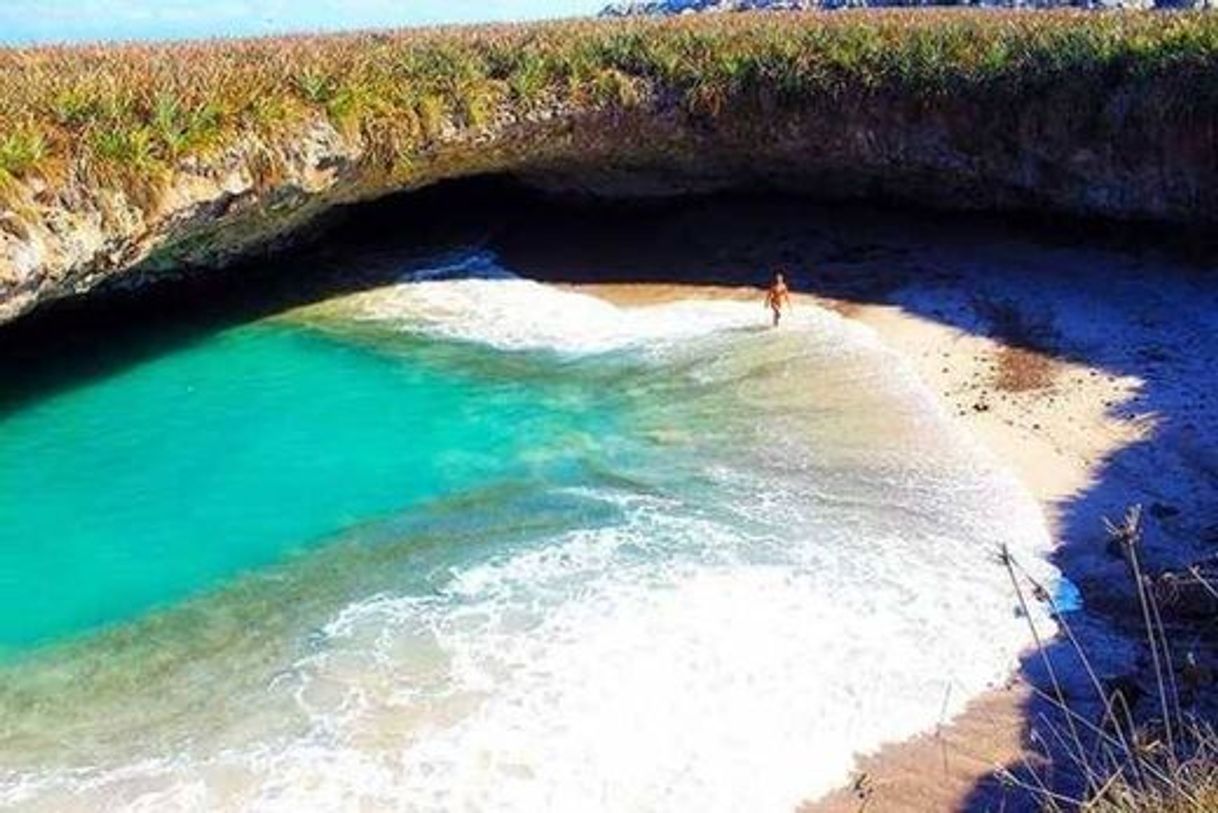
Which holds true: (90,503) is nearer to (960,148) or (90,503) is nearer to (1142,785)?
(1142,785)

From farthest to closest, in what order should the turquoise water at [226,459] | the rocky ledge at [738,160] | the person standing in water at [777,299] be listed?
1. the person standing in water at [777,299]
2. the rocky ledge at [738,160]
3. the turquoise water at [226,459]

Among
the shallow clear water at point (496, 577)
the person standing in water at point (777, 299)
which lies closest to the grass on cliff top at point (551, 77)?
the shallow clear water at point (496, 577)

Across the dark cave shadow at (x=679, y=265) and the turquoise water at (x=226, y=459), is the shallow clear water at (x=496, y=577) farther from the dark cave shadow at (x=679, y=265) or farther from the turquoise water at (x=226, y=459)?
the dark cave shadow at (x=679, y=265)

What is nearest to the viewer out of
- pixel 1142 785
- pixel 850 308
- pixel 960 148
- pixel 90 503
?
pixel 1142 785

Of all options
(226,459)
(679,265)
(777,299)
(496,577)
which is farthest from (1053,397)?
(226,459)

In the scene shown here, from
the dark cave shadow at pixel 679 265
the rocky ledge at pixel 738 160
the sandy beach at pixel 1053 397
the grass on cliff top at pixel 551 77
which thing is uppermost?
the grass on cliff top at pixel 551 77

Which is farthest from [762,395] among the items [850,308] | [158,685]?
[158,685]
